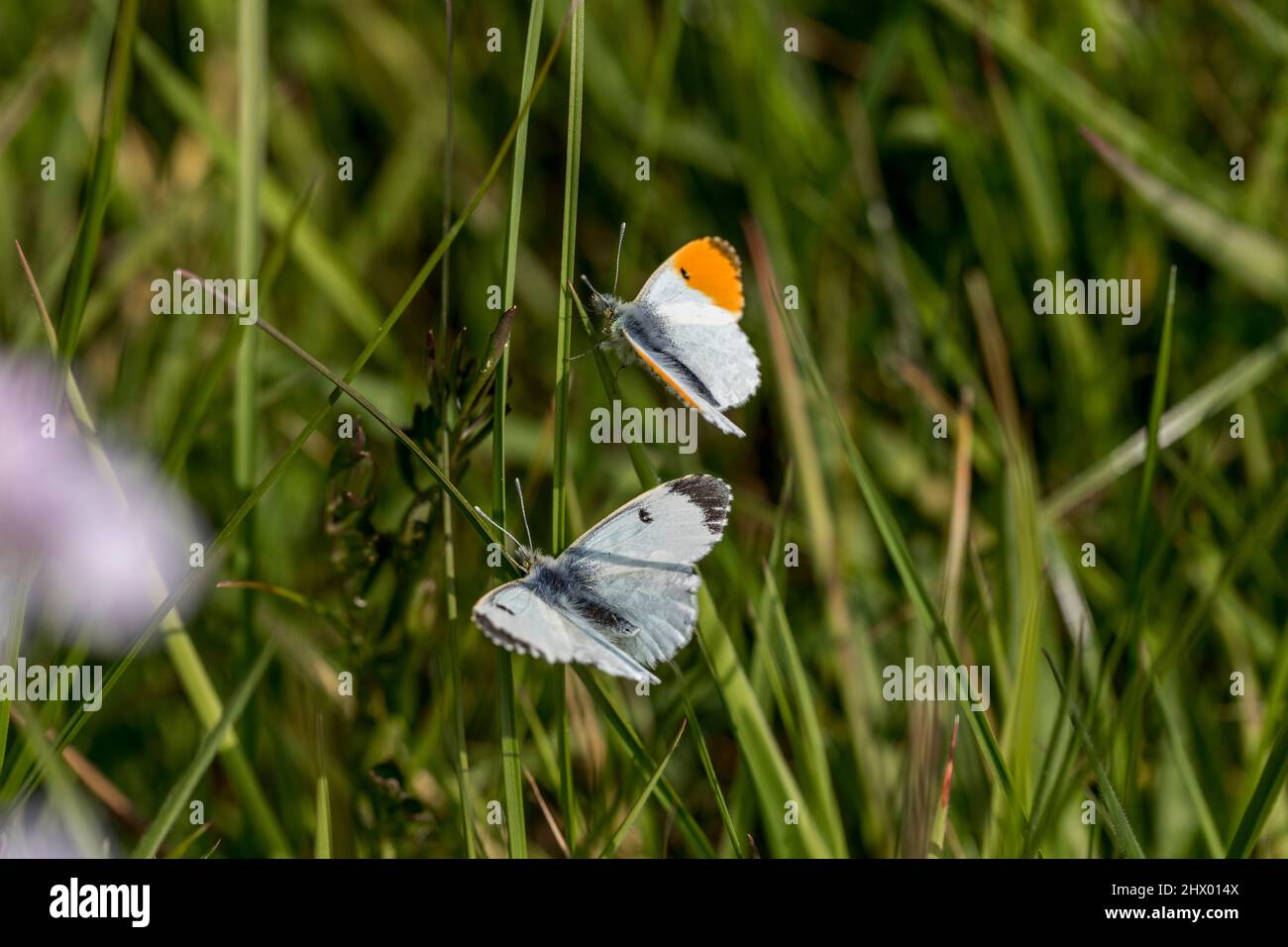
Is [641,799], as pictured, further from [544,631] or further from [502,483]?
[502,483]

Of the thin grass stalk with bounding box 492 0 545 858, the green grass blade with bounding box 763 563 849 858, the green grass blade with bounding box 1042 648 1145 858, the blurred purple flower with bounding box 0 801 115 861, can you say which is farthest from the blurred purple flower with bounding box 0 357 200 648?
the green grass blade with bounding box 1042 648 1145 858

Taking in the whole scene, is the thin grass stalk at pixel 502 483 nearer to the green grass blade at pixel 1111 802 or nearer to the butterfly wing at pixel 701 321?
the butterfly wing at pixel 701 321

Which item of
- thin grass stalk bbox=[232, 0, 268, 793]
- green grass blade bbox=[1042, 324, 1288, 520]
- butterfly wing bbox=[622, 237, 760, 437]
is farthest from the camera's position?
green grass blade bbox=[1042, 324, 1288, 520]

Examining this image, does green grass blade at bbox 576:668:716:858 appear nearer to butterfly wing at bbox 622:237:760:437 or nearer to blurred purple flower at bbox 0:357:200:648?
butterfly wing at bbox 622:237:760:437

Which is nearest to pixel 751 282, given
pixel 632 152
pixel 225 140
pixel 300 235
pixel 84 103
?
pixel 632 152

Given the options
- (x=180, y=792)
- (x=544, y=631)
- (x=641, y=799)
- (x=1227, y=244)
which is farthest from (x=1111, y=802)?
(x=1227, y=244)
